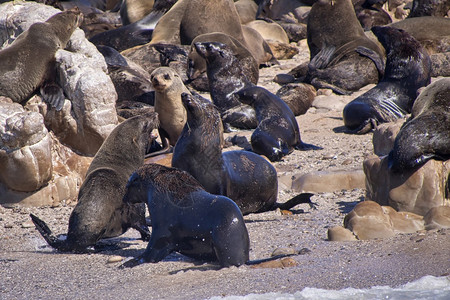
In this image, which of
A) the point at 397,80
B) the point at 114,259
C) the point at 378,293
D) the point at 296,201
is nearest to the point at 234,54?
the point at 397,80

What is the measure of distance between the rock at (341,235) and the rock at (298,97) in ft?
21.5

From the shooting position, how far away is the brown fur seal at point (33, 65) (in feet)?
24.4

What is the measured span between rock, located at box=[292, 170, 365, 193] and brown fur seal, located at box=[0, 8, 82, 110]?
9.31ft

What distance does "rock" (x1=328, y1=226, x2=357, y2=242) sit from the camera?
4738mm

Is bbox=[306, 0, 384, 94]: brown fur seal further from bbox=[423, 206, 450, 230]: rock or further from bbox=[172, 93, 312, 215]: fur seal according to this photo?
bbox=[423, 206, 450, 230]: rock

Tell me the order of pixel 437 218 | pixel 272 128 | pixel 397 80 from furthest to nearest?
pixel 397 80 < pixel 272 128 < pixel 437 218

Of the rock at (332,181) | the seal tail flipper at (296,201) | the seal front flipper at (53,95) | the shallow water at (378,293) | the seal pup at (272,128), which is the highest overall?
the shallow water at (378,293)

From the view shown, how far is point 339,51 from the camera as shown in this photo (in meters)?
13.7

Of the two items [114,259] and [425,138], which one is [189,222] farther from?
[425,138]

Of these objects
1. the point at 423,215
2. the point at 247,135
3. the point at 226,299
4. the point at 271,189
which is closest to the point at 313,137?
the point at 247,135

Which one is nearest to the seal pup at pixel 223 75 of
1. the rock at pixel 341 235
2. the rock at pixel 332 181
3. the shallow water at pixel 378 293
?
the rock at pixel 332 181

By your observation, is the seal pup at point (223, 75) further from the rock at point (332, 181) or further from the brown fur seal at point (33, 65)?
the rock at point (332, 181)

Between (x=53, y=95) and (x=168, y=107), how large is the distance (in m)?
2.31

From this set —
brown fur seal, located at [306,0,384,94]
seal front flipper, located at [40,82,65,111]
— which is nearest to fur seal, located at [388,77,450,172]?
seal front flipper, located at [40,82,65,111]
